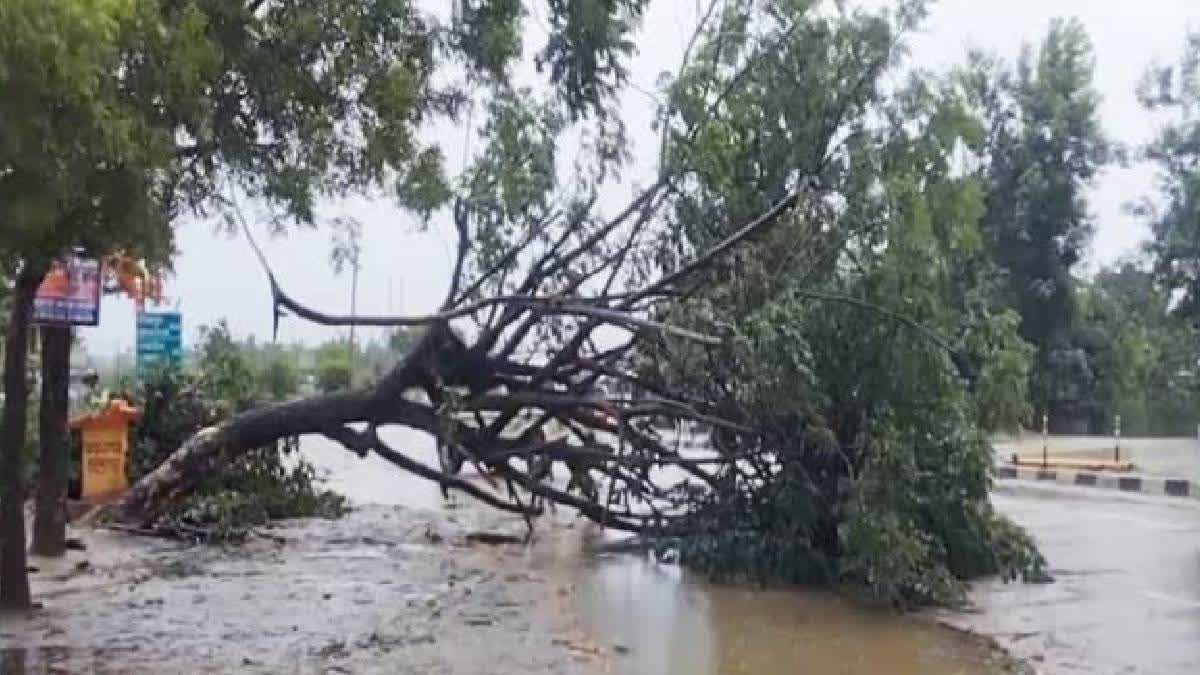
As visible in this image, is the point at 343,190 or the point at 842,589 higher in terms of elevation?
the point at 343,190

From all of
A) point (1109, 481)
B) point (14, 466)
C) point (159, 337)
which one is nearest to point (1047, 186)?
point (1109, 481)

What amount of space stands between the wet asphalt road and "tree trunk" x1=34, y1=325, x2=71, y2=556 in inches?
273

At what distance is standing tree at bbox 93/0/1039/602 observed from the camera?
42.0 feet

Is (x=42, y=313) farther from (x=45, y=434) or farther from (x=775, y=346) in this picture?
(x=775, y=346)

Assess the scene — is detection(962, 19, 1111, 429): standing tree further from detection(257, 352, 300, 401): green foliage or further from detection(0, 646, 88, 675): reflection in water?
detection(0, 646, 88, 675): reflection in water

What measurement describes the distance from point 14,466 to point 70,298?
2.40m

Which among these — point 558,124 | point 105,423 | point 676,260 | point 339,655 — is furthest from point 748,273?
point 105,423

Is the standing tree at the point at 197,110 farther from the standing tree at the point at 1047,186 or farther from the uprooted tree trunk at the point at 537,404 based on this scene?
the standing tree at the point at 1047,186

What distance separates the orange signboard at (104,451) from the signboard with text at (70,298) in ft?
13.9

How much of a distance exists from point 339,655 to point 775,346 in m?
4.61

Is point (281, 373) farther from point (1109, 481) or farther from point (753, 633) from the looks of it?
point (753, 633)

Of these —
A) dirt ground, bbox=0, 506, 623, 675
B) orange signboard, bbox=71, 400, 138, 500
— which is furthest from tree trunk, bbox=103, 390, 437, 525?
orange signboard, bbox=71, 400, 138, 500

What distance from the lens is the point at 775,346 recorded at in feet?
40.5

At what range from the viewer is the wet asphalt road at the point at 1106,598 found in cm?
1003
